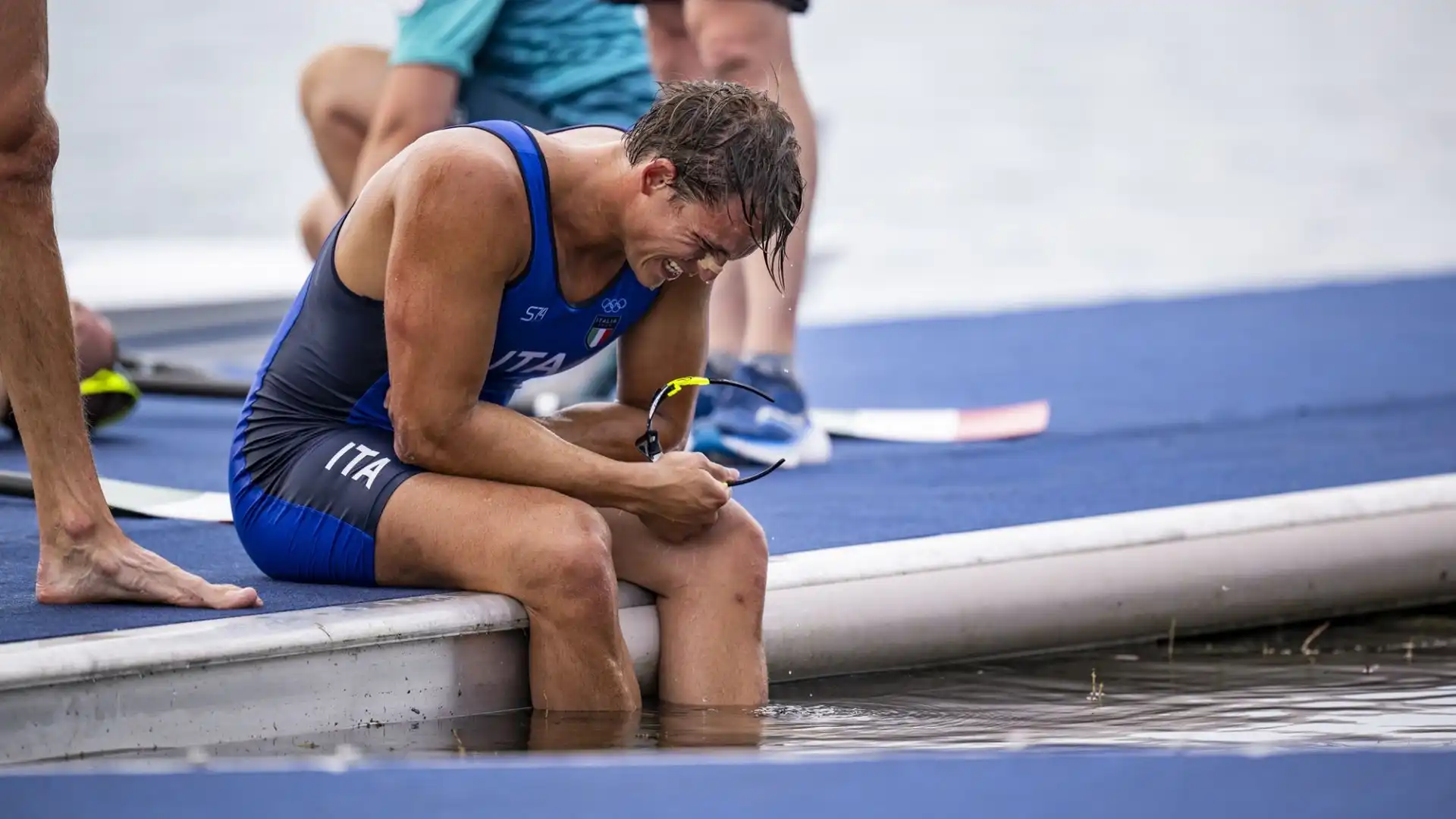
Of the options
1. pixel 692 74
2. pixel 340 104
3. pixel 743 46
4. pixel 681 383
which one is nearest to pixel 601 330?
pixel 681 383

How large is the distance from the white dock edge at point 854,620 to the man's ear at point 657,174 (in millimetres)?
540

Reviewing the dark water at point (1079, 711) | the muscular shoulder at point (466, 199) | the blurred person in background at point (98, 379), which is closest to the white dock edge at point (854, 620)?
the dark water at point (1079, 711)

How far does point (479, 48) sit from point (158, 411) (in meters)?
1.43

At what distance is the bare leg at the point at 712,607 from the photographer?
92.9 inches

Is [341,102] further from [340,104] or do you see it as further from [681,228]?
[681,228]

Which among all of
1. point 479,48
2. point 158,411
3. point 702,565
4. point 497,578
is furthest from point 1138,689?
point 158,411

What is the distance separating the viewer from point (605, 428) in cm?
252

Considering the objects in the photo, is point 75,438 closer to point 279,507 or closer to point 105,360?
point 279,507

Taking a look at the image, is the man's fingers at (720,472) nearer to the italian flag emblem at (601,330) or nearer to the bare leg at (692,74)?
the italian flag emblem at (601,330)

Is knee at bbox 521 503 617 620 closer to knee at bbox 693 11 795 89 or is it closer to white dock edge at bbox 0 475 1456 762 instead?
white dock edge at bbox 0 475 1456 762

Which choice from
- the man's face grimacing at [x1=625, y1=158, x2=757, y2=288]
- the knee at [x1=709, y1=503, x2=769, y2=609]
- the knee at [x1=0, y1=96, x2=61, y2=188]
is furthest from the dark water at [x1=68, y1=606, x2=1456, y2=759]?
the knee at [x1=0, y1=96, x2=61, y2=188]

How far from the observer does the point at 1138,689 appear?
258 centimetres

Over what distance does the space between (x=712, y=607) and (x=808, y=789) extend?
2.24ft

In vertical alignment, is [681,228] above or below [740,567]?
above
